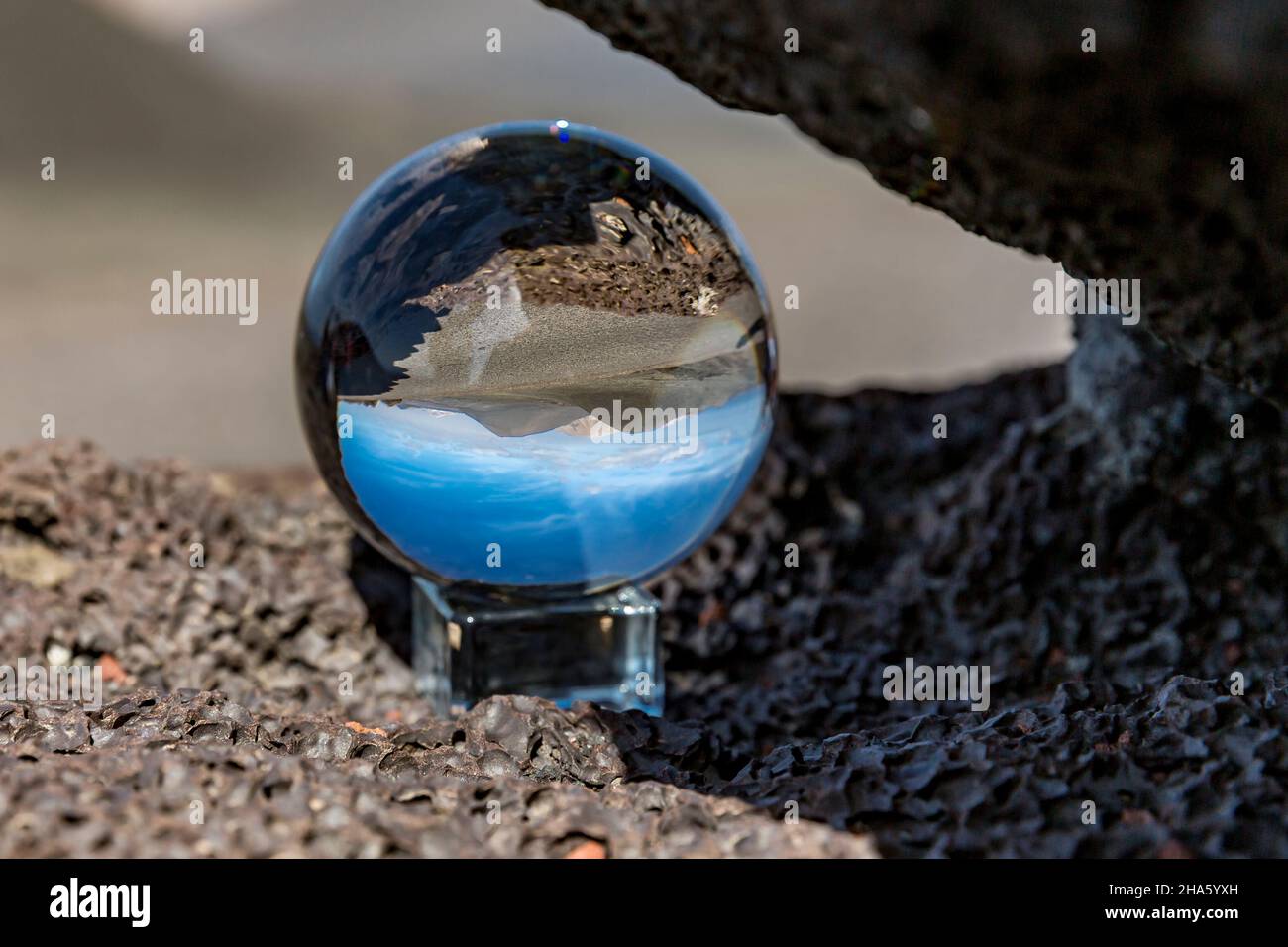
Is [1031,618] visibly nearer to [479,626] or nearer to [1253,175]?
[479,626]

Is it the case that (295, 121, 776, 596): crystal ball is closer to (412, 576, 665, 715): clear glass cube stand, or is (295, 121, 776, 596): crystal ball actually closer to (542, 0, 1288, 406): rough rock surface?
(412, 576, 665, 715): clear glass cube stand

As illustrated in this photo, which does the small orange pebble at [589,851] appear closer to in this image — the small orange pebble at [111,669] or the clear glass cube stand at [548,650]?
the clear glass cube stand at [548,650]

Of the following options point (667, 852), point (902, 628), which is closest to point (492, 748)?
point (667, 852)

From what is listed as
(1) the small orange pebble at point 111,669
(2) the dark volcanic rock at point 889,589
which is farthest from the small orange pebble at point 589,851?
(1) the small orange pebble at point 111,669

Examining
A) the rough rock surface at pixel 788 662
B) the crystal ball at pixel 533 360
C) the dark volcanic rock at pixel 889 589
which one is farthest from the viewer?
the crystal ball at pixel 533 360

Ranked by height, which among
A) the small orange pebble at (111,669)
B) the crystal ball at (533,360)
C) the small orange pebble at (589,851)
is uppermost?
the crystal ball at (533,360)

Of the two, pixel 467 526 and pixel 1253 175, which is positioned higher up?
pixel 1253 175
